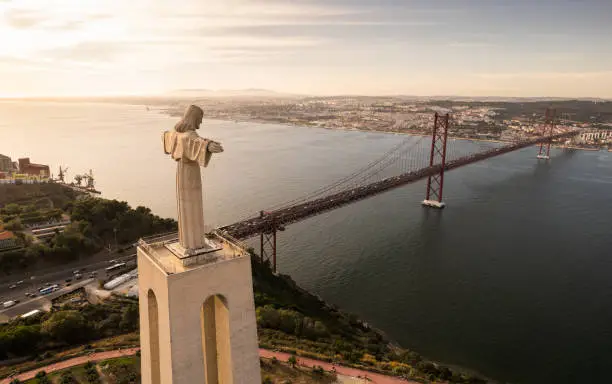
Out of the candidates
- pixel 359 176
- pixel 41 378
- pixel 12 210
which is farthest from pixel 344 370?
pixel 359 176

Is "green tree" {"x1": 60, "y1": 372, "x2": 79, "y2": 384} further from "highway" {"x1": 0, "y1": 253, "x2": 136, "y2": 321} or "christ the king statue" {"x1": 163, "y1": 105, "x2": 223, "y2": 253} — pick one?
"christ the king statue" {"x1": 163, "y1": 105, "x2": 223, "y2": 253}

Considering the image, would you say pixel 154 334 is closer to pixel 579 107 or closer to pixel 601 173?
pixel 601 173

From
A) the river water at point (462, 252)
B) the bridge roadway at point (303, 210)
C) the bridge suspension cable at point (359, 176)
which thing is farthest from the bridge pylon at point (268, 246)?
the bridge suspension cable at point (359, 176)

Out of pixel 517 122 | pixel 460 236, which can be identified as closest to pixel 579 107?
pixel 517 122

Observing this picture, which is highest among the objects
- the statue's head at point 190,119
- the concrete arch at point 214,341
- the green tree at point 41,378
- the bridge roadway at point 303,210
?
the statue's head at point 190,119

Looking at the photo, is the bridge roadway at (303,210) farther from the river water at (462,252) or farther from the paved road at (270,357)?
the paved road at (270,357)

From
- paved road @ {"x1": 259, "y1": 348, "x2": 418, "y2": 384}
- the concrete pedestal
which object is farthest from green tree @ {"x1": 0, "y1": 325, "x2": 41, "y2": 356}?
the concrete pedestal

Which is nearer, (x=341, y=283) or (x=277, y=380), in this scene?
(x=277, y=380)
